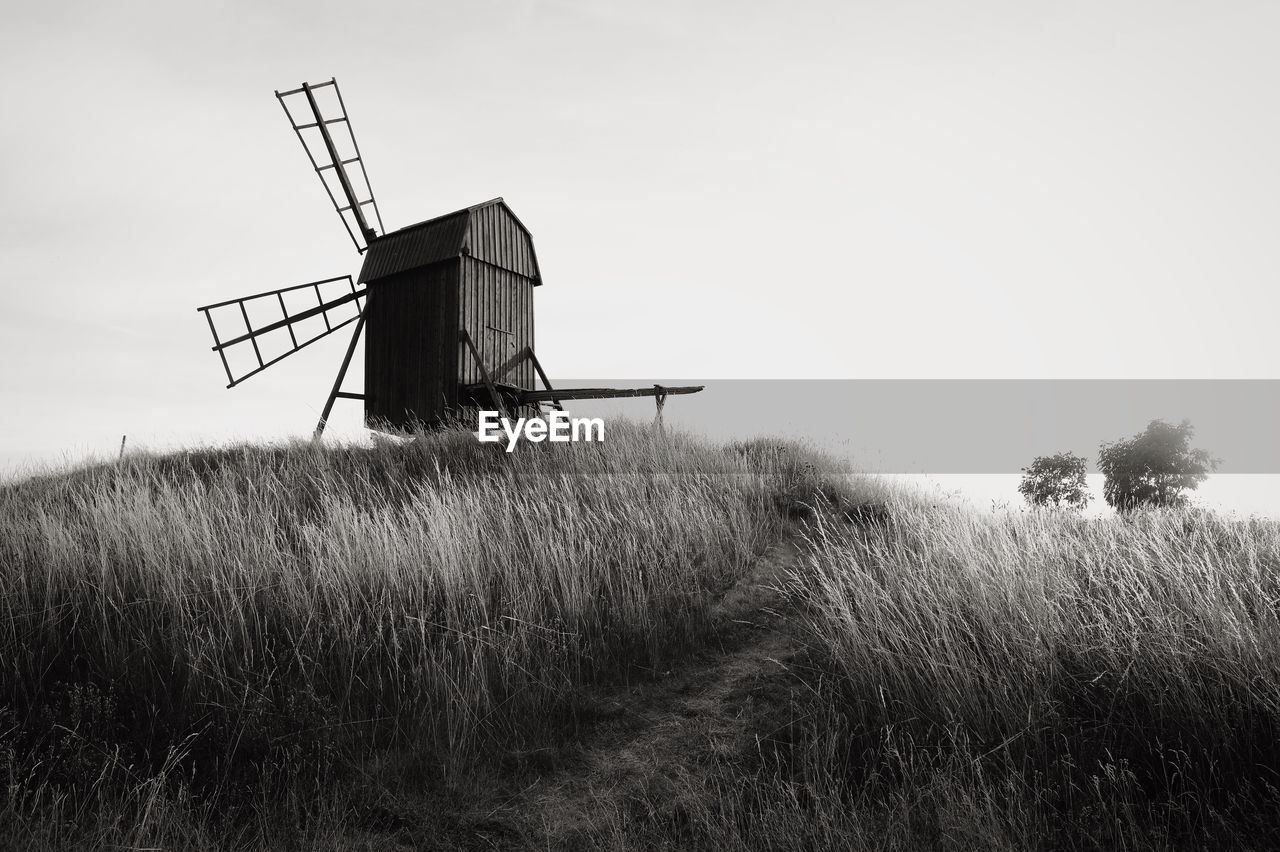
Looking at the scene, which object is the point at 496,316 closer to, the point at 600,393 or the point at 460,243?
the point at 460,243

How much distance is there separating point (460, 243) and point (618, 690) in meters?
12.0

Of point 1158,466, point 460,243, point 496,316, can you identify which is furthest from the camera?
point 1158,466

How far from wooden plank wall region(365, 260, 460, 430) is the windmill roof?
0.90ft

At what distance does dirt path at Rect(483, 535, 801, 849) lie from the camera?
436cm

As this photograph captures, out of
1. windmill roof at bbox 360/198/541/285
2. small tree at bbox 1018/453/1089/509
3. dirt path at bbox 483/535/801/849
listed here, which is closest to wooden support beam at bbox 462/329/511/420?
windmill roof at bbox 360/198/541/285

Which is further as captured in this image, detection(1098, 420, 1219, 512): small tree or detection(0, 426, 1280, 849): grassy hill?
detection(1098, 420, 1219, 512): small tree

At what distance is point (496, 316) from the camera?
657 inches

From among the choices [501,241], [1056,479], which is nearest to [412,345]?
[501,241]

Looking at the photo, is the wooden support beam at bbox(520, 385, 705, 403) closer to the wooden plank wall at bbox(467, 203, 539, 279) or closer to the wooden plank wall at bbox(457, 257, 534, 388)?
the wooden plank wall at bbox(457, 257, 534, 388)

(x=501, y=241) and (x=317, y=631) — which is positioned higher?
(x=501, y=241)

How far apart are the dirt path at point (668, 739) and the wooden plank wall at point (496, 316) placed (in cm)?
1086

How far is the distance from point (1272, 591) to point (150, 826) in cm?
775

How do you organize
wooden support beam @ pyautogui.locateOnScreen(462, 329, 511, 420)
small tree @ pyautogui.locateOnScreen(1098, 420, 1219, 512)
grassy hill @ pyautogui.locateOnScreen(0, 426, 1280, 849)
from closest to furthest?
grassy hill @ pyautogui.locateOnScreen(0, 426, 1280, 849) < wooden support beam @ pyautogui.locateOnScreen(462, 329, 511, 420) < small tree @ pyautogui.locateOnScreen(1098, 420, 1219, 512)

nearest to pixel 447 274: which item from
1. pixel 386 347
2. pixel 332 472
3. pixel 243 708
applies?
pixel 386 347
